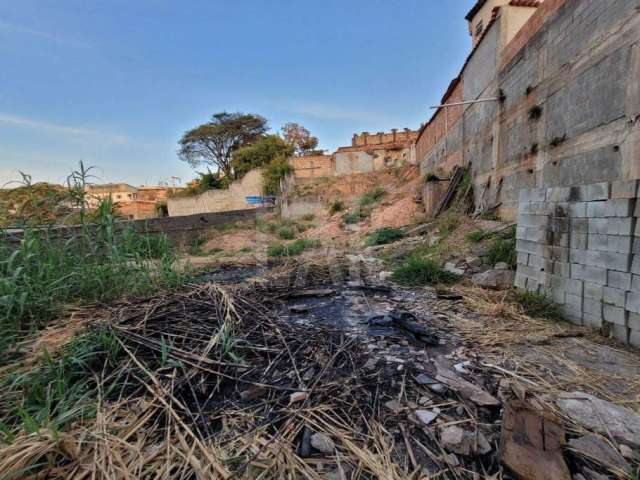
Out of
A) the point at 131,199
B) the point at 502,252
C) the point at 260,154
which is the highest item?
the point at 260,154

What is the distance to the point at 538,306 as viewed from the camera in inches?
110

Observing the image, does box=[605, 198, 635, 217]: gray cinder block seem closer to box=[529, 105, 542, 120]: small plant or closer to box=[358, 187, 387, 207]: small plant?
box=[529, 105, 542, 120]: small plant

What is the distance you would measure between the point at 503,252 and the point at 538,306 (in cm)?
147

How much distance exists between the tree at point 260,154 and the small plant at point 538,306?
2089 centimetres

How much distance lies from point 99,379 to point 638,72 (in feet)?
19.4

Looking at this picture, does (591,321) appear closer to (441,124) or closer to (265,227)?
(441,124)

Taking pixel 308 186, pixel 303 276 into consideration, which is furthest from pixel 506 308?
pixel 308 186

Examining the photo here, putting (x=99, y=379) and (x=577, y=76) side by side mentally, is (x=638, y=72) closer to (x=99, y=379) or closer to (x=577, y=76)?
(x=577, y=76)

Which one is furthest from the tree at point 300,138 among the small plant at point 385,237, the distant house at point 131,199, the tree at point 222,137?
the small plant at point 385,237

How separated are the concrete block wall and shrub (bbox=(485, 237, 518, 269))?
847mm

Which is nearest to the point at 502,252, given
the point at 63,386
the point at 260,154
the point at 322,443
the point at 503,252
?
the point at 503,252

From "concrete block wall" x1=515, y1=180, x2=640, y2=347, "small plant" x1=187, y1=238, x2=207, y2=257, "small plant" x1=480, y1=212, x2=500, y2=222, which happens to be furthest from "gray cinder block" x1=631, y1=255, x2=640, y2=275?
→ "small plant" x1=187, y1=238, x2=207, y2=257

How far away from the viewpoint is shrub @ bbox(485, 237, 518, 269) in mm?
3938

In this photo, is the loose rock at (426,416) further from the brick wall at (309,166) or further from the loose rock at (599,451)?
the brick wall at (309,166)
